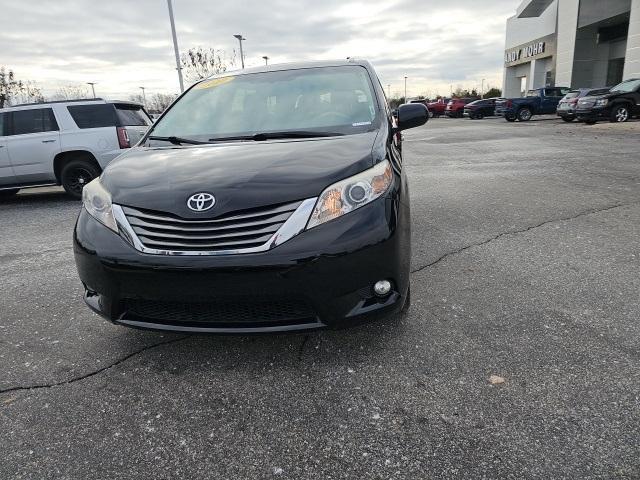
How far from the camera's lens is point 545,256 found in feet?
13.4

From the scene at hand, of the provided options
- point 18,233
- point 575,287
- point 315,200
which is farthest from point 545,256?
point 18,233

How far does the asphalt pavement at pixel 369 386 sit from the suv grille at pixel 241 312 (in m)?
0.12

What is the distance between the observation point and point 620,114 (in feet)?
64.0

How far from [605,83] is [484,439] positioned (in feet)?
138

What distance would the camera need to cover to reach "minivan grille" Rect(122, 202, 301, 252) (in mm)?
2211

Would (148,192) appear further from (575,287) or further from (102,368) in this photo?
(575,287)

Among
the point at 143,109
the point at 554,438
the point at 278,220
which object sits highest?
the point at 143,109

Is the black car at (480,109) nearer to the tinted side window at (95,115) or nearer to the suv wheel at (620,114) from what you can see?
the suv wheel at (620,114)

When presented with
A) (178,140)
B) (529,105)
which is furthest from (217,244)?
(529,105)

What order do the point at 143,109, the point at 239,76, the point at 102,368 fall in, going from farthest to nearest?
1. the point at 143,109
2. the point at 239,76
3. the point at 102,368

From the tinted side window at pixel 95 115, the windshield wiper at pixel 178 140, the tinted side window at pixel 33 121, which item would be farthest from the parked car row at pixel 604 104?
the windshield wiper at pixel 178 140

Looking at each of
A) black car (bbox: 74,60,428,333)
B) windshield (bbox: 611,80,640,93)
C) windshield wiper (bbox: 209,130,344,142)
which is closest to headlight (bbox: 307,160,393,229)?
black car (bbox: 74,60,428,333)

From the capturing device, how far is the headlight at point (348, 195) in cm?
227

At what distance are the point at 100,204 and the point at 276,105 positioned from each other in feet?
4.90
